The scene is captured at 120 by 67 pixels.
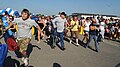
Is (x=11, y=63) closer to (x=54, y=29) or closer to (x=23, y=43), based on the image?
(x=23, y=43)

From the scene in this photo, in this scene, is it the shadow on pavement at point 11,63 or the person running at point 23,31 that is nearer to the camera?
the person running at point 23,31

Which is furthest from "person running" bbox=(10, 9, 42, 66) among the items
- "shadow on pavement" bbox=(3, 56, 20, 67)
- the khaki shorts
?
"shadow on pavement" bbox=(3, 56, 20, 67)

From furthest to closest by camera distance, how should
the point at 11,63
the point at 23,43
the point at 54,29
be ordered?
the point at 54,29 < the point at 11,63 < the point at 23,43

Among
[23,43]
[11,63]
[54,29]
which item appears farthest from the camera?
[54,29]

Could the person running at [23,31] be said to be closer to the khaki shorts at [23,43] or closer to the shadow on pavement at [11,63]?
the khaki shorts at [23,43]

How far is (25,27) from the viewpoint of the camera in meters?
7.79

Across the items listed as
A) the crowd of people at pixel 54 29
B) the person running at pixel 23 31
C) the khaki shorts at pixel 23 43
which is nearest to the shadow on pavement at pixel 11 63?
the crowd of people at pixel 54 29

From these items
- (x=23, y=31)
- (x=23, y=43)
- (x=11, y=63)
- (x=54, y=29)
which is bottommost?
(x=11, y=63)

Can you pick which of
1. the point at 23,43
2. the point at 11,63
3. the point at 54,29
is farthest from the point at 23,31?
the point at 54,29

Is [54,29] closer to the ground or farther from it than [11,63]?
farther from it

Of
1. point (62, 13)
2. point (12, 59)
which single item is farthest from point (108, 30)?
point (12, 59)

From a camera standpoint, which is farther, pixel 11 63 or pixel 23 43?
pixel 11 63

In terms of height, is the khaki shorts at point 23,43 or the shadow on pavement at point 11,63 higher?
the khaki shorts at point 23,43

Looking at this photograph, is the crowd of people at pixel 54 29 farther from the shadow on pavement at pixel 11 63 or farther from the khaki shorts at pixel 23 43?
the shadow on pavement at pixel 11 63
